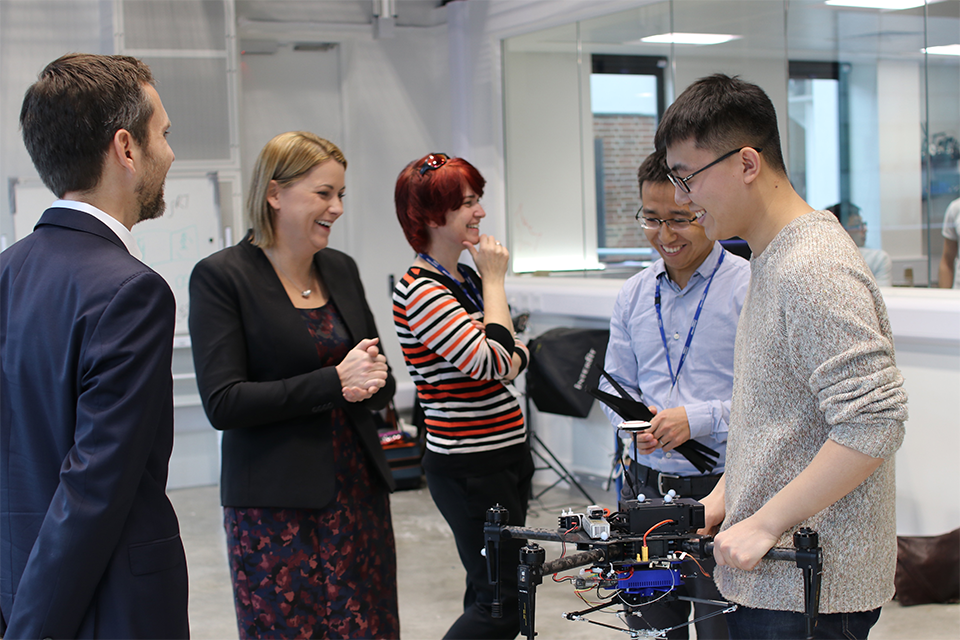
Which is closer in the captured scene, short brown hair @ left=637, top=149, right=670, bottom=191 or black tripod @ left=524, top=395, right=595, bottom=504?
short brown hair @ left=637, top=149, right=670, bottom=191

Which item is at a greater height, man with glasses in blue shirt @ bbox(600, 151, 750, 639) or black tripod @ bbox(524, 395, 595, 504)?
man with glasses in blue shirt @ bbox(600, 151, 750, 639)

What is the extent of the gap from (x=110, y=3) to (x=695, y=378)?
4632mm

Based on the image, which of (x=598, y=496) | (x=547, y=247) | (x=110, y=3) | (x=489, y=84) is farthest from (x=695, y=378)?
(x=110, y=3)

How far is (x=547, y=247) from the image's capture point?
18.4 feet

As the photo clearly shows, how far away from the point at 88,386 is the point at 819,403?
1075 millimetres

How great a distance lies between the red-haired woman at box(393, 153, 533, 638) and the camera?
2.11 metres

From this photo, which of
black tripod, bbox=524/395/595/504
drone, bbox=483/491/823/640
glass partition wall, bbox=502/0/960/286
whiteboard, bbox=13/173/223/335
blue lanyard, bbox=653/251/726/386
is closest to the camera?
drone, bbox=483/491/823/640

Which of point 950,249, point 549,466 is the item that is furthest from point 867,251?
point 549,466

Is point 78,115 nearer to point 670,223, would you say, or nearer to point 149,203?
point 149,203

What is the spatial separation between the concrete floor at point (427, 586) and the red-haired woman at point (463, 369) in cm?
Answer: 40

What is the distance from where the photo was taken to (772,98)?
13.9 ft

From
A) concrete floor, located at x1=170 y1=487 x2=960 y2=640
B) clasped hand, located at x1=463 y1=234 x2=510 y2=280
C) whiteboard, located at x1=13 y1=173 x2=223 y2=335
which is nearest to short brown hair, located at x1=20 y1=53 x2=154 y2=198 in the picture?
clasped hand, located at x1=463 y1=234 x2=510 y2=280

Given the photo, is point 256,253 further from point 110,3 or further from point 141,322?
point 110,3

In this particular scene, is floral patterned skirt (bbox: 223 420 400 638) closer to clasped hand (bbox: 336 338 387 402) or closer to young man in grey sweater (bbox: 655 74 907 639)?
clasped hand (bbox: 336 338 387 402)
